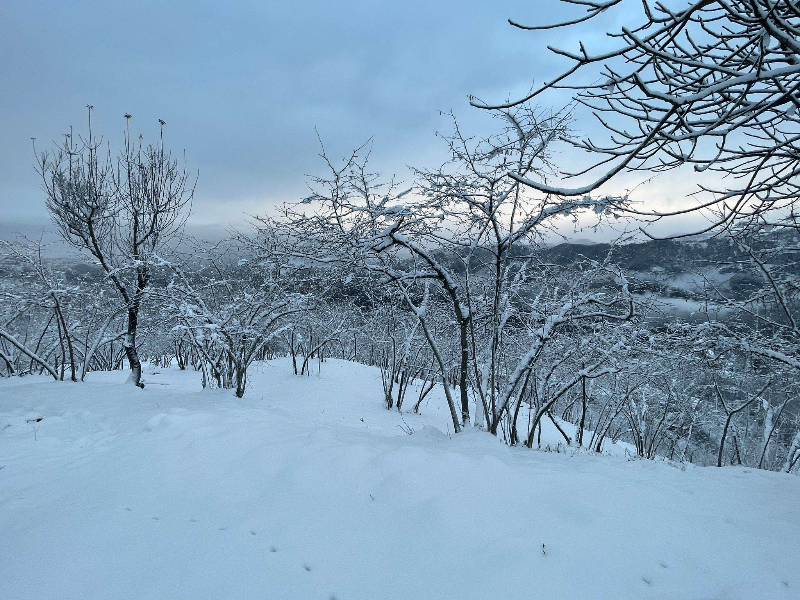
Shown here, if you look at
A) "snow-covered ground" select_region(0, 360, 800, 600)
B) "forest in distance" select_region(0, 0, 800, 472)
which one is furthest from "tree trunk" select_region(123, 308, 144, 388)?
"snow-covered ground" select_region(0, 360, 800, 600)

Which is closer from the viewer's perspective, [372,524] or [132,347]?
[372,524]

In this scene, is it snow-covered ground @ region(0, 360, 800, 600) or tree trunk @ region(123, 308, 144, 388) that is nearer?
snow-covered ground @ region(0, 360, 800, 600)

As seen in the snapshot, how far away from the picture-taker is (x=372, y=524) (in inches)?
97.5

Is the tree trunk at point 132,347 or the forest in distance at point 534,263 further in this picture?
the tree trunk at point 132,347

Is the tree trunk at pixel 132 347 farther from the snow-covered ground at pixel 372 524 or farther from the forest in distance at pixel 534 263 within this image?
the snow-covered ground at pixel 372 524

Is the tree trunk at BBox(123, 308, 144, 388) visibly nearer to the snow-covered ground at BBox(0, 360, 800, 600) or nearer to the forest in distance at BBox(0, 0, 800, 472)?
the forest in distance at BBox(0, 0, 800, 472)

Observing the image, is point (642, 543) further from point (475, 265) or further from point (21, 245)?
point (21, 245)

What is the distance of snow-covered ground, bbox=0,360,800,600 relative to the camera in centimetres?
195

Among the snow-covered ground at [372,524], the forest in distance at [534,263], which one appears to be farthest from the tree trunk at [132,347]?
the snow-covered ground at [372,524]

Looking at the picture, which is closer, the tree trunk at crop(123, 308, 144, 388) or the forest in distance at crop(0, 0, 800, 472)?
the forest in distance at crop(0, 0, 800, 472)

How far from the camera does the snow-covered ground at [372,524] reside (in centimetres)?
195

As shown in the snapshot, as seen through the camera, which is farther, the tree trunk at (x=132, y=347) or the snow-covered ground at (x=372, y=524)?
the tree trunk at (x=132, y=347)

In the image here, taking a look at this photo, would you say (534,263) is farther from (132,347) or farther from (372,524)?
(132,347)

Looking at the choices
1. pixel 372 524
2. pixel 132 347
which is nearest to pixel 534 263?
pixel 372 524
